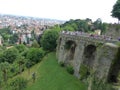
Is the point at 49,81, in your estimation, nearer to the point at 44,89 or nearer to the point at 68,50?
the point at 44,89

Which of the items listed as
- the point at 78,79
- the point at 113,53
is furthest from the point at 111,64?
the point at 78,79

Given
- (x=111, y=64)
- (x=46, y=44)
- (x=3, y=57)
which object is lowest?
A: (x=3, y=57)

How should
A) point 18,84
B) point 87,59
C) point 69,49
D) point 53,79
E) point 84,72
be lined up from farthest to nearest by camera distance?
point 69,49 < point 53,79 < point 18,84 < point 87,59 < point 84,72

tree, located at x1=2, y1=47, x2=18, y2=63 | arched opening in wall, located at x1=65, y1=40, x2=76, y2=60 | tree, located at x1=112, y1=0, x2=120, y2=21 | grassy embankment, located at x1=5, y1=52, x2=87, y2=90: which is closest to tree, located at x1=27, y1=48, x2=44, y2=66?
grassy embankment, located at x1=5, y1=52, x2=87, y2=90

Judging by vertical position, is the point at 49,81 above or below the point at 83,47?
below

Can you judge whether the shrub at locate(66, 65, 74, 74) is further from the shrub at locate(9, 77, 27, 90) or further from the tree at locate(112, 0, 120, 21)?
the tree at locate(112, 0, 120, 21)

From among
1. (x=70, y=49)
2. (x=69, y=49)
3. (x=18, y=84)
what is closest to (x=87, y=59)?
(x=70, y=49)

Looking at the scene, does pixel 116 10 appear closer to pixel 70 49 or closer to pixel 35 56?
pixel 70 49
